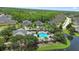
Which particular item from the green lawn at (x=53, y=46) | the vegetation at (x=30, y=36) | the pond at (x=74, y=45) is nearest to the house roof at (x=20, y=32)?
the vegetation at (x=30, y=36)

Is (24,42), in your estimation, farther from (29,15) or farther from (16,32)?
(29,15)

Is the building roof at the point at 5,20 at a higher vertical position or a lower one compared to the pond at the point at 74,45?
higher

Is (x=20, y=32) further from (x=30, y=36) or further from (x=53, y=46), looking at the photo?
(x=53, y=46)

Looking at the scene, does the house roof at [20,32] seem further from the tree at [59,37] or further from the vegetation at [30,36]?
the tree at [59,37]

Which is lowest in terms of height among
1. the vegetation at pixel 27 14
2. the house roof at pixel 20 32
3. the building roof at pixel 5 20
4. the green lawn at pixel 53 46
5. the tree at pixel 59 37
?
the green lawn at pixel 53 46

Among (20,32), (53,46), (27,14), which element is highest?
(27,14)

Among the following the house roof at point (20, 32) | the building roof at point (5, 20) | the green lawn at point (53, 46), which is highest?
the building roof at point (5, 20)

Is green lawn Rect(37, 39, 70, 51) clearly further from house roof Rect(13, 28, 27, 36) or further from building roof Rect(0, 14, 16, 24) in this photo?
building roof Rect(0, 14, 16, 24)

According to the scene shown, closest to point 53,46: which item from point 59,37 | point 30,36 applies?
point 59,37

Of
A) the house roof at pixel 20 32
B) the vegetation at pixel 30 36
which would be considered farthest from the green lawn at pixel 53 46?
the house roof at pixel 20 32

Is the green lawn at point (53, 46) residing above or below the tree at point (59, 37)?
below

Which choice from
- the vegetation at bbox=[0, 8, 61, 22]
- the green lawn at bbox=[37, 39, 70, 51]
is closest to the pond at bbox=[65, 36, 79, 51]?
the green lawn at bbox=[37, 39, 70, 51]

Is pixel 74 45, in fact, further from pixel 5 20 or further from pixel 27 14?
pixel 5 20

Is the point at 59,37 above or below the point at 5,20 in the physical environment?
below
